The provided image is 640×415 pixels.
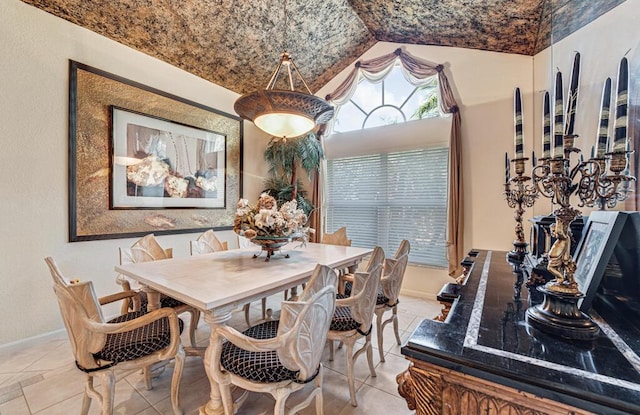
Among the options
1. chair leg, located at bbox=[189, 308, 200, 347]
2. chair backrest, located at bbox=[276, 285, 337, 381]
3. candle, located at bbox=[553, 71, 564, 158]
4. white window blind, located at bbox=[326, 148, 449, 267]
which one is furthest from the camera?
white window blind, located at bbox=[326, 148, 449, 267]

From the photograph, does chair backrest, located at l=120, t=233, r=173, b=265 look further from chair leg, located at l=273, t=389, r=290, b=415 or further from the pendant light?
chair leg, located at l=273, t=389, r=290, b=415

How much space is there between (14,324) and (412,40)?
224 inches

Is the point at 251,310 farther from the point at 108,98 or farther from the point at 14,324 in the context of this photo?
the point at 108,98

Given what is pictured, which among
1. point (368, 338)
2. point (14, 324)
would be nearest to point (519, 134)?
point (368, 338)

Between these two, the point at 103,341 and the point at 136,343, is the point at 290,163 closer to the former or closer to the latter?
the point at 136,343


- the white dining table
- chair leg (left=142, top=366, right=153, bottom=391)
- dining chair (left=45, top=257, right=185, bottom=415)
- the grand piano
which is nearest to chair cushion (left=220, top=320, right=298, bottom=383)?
the white dining table

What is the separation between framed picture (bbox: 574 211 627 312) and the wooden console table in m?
0.10

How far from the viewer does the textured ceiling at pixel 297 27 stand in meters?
2.73

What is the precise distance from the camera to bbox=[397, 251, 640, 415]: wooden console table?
0.58m

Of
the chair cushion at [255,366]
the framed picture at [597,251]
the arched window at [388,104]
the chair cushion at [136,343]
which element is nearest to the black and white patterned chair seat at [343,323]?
the chair cushion at [255,366]

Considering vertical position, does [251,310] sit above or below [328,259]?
below

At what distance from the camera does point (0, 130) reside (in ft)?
7.70

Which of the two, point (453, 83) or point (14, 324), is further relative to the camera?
point (453, 83)

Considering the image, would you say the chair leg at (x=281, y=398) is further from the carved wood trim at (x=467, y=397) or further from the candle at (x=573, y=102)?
the candle at (x=573, y=102)
